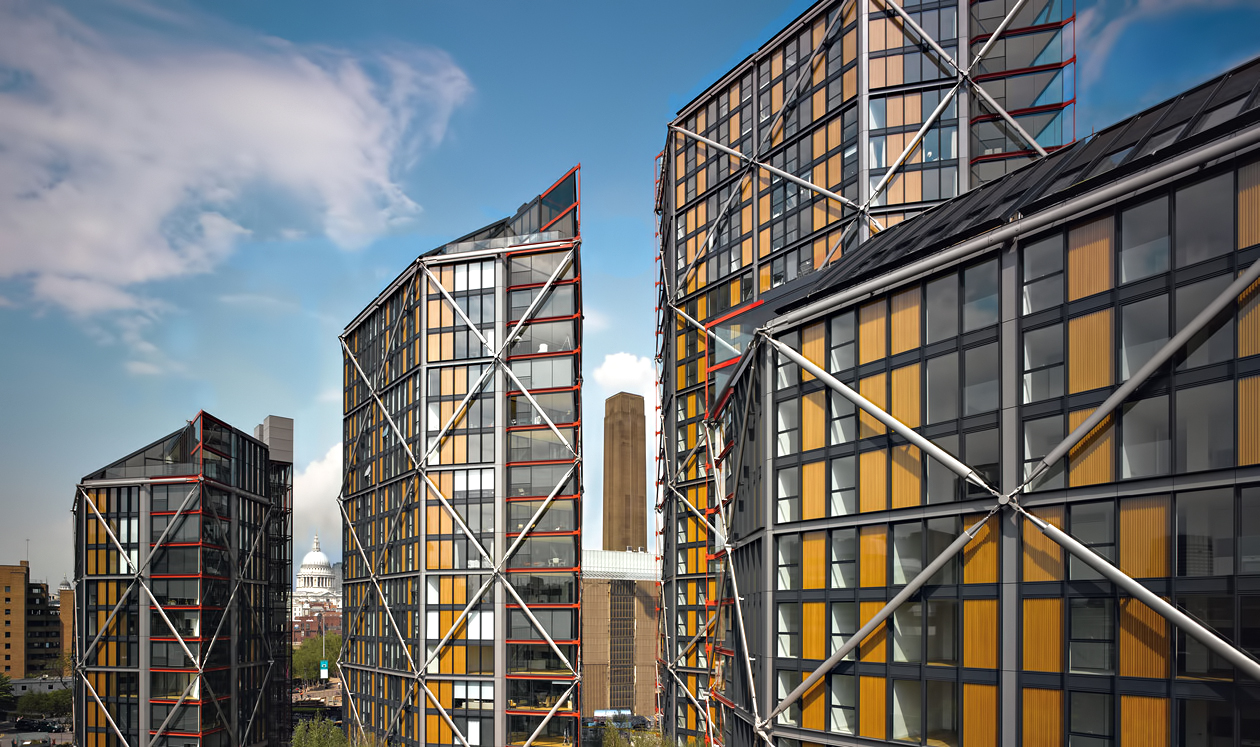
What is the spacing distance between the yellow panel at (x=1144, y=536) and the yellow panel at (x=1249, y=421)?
1738mm

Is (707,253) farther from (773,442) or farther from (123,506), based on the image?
(123,506)

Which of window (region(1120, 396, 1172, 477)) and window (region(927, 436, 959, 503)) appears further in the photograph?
window (region(927, 436, 959, 503))

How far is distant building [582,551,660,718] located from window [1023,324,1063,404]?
124719mm

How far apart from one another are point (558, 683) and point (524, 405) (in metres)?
15.9

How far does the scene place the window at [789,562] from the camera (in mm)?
27578

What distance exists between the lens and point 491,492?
53.9 meters

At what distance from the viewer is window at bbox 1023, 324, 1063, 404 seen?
20.2 meters

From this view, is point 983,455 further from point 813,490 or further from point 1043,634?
point 813,490

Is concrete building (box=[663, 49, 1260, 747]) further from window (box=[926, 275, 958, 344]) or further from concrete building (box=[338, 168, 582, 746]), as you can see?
concrete building (box=[338, 168, 582, 746])

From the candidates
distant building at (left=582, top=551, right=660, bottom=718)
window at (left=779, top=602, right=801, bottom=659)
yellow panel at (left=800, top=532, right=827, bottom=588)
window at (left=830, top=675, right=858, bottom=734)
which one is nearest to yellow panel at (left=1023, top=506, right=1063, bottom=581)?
window at (left=830, top=675, right=858, bottom=734)

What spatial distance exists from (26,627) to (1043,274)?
181017 millimetres

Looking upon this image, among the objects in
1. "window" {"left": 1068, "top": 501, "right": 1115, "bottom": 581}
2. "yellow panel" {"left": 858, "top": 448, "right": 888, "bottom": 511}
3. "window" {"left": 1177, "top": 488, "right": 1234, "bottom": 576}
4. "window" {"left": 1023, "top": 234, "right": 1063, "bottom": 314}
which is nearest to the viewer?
"window" {"left": 1177, "top": 488, "right": 1234, "bottom": 576}

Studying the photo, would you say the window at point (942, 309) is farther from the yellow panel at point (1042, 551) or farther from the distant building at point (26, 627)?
the distant building at point (26, 627)

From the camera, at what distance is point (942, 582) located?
22.4m
